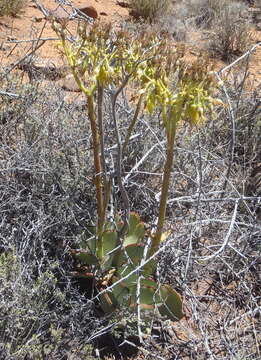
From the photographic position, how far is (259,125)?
3.99 m

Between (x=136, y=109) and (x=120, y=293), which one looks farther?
(x=120, y=293)

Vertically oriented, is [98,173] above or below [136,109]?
below

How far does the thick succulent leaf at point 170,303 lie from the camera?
2309 millimetres

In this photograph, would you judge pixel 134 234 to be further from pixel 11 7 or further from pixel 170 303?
pixel 11 7

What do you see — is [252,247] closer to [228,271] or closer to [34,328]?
[228,271]

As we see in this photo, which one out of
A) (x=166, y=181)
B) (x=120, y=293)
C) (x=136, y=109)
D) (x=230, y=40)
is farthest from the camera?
(x=230, y=40)

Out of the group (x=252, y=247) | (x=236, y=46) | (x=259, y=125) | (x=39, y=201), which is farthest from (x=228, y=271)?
(x=236, y=46)

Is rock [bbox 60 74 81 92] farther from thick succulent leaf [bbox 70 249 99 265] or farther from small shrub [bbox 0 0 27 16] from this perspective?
small shrub [bbox 0 0 27 16]

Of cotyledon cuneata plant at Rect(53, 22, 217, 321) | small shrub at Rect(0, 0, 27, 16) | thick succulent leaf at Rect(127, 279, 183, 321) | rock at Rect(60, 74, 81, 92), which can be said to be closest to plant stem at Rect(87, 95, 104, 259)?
cotyledon cuneata plant at Rect(53, 22, 217, 321)

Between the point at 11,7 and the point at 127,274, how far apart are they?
6.16 m

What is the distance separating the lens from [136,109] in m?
2.16

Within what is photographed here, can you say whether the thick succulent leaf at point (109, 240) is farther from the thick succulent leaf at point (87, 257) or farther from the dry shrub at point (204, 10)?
the dry shrub at point (204, 10)

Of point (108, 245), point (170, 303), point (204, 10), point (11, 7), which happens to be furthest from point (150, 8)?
point (170, 303)

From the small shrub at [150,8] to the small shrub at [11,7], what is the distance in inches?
84.4
